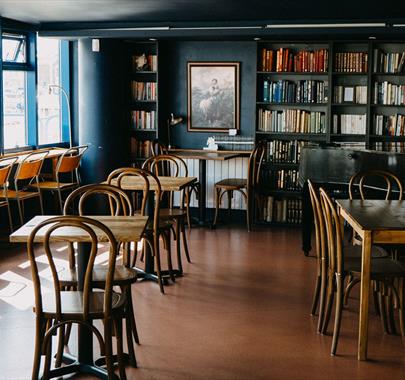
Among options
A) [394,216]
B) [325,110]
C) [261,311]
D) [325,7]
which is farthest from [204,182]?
[394,216]

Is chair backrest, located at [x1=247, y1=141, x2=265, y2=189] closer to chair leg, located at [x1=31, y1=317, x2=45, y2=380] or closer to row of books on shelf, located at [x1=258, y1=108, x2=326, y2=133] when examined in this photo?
row of books on shelf, located at [x1=258, y1=108, x2=326, y2=133]

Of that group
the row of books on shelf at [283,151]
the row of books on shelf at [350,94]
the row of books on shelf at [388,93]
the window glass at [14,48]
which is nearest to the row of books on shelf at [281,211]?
the row of books on shelf at [283,151]

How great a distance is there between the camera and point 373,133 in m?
8.85

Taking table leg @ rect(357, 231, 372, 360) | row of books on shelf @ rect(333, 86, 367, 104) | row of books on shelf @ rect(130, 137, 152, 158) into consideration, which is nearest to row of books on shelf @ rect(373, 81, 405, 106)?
row of books on shelf @ rect(333, 86, 367, 104)

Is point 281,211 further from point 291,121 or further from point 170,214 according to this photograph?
Result: point 170,214

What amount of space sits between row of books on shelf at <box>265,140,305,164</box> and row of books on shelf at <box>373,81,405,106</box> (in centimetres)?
107

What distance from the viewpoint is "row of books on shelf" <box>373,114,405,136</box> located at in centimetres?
876

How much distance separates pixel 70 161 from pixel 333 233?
491 centimetres

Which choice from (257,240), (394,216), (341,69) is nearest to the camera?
(394,216)

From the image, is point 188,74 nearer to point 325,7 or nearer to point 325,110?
point 325,110

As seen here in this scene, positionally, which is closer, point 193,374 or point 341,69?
point 193,374

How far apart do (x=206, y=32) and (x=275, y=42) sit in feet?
3.11

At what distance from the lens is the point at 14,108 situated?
9.10 metres

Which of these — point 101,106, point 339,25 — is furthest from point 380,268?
point 101,106
